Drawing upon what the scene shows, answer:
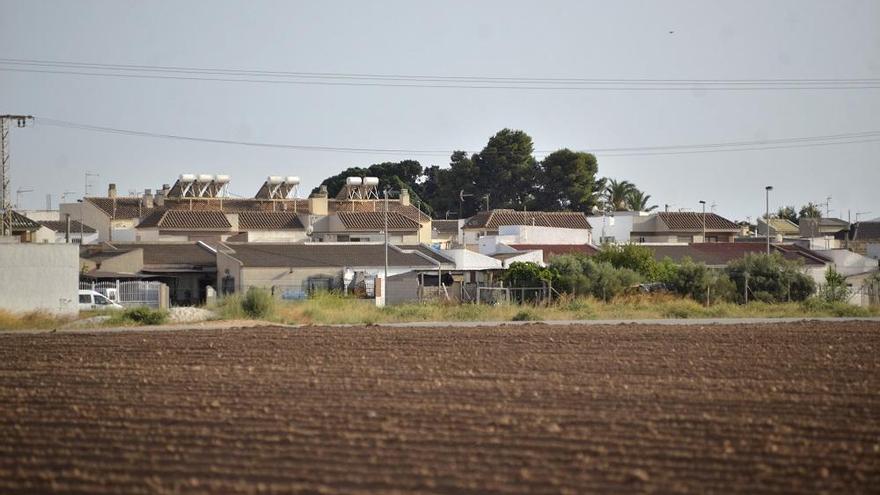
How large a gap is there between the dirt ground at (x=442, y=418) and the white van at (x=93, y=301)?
64.6 ft

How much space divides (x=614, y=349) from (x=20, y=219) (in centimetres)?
4059

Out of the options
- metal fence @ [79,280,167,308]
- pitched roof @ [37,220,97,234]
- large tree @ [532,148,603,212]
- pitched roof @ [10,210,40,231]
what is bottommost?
metal fence @ [79,280,167,308]

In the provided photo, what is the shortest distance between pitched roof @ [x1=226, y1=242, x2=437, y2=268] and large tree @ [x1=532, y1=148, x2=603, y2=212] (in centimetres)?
5411

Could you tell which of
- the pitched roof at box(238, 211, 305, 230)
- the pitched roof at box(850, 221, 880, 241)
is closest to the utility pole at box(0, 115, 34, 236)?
the pitched roof at box(238, 211, 305, 230)

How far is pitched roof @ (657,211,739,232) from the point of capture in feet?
318

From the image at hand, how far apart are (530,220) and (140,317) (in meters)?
52.4

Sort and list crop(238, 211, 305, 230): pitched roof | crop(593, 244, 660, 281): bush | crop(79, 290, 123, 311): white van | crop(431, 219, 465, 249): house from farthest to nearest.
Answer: crop(431, 219, 465, 249): house < crop(238, 211, 305, 230): pitched roof < crop(593, 244, 660, 281): bush < crop(79, 290, 123, 311): white van

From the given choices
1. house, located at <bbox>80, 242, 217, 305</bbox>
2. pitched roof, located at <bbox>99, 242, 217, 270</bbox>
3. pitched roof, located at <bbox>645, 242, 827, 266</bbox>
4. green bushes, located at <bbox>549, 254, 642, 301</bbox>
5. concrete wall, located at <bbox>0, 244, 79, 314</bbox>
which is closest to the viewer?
concrete wall, located at <bbox>0, 244, 79, 314</bbox>

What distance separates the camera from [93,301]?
171 ft

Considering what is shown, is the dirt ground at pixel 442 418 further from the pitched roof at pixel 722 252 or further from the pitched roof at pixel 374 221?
the pitched roof at pixel 374 221

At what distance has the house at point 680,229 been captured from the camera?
9625 centimetres

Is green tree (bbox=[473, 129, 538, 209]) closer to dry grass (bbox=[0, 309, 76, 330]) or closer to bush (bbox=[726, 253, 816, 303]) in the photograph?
bush (bbox=[726, 253, 816, 303])

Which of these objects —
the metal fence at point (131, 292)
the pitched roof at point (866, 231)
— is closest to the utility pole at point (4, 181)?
the metal fence at point (131, 292)

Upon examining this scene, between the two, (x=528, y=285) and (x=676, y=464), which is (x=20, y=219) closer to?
(x=528, y=285)
